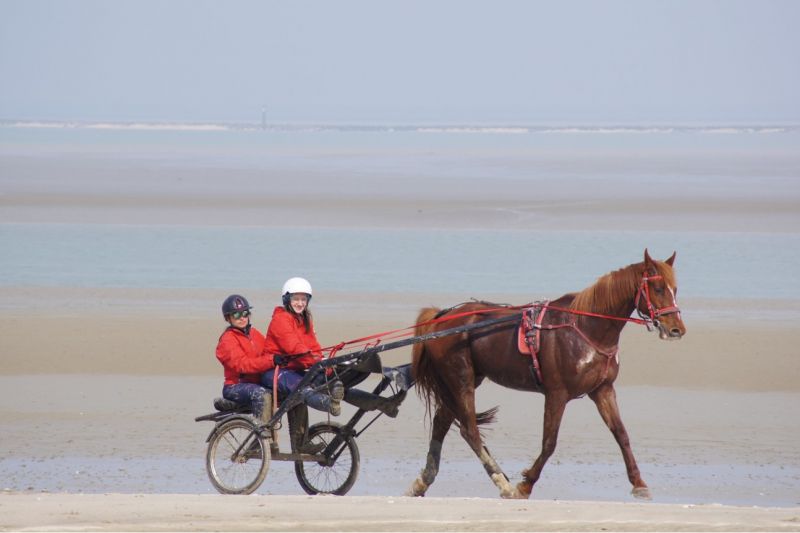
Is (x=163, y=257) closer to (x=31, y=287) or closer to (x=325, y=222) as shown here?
(x=31, y=287)

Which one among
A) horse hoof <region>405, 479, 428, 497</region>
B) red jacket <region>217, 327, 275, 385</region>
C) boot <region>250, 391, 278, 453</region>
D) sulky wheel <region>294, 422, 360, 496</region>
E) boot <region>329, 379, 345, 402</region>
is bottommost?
horse hoof <region>405, 479, 428, 497</region>

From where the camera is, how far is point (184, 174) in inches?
1916

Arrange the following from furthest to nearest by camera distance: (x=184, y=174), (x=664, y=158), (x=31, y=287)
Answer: (x=664, y=158), (x=184, y=174), (x=31, y=287)

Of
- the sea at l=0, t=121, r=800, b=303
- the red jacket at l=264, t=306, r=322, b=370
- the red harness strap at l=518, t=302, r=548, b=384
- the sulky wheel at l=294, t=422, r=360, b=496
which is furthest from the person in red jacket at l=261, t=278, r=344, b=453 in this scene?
the sea at l=0, t=121, r=800, b=303

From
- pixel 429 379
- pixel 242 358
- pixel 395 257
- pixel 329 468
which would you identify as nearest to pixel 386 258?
pixel 395 257

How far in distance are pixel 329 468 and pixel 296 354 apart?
100cm

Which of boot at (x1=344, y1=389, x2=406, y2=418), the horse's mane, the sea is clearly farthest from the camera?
the sea

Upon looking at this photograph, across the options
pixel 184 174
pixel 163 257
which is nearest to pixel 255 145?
pixel 184 174

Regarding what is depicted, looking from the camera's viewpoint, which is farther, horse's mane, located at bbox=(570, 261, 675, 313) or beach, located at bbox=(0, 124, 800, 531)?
horse's mane, located at bbox=(570, 261, 675, 313)

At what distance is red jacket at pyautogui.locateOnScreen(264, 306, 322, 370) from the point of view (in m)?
10.1

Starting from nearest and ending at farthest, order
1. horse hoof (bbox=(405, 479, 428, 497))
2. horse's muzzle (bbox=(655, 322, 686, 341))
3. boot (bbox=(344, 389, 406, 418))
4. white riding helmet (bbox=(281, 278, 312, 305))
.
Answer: horse's muzzle (bbox=(655, 322, 686, 341)) < white riding helmet (bbox=(281, 278, 312, 305)) < boot (bbox=(344, 389, 406, 418)) < horse hoof (bbox=(405, 479, 428, 497))

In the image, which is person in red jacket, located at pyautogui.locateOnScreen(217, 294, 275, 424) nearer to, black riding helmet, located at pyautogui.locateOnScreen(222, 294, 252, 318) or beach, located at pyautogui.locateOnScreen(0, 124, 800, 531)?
black riding helmet, located at pyautogui.locateOnScreen(222, 294, 252, 318)

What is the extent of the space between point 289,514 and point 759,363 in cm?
874

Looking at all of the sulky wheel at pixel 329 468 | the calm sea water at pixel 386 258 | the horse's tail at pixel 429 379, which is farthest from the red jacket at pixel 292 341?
the calm sea water at pixel 386 258
